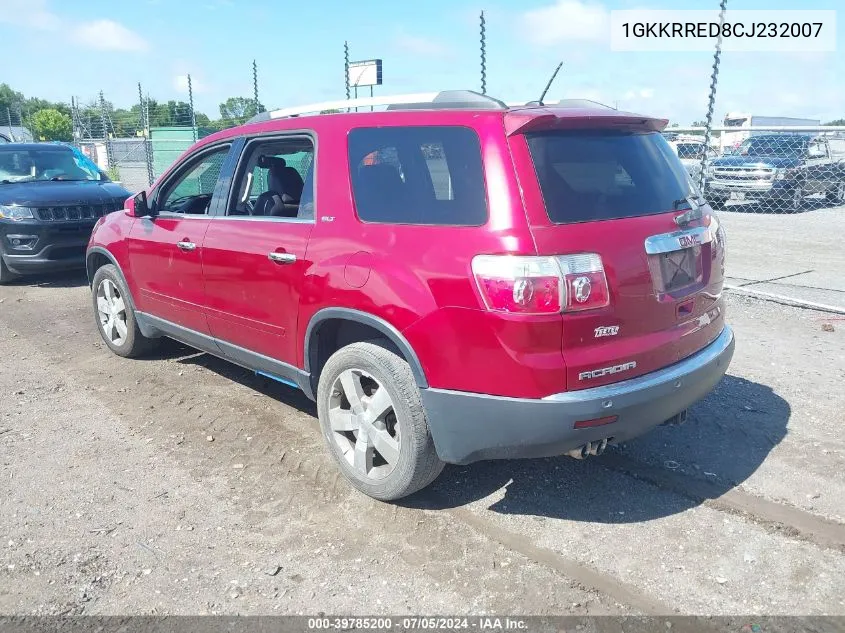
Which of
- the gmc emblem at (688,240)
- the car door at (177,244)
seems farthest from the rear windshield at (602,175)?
the car door at (177,244)

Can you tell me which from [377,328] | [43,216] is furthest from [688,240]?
[43,216]

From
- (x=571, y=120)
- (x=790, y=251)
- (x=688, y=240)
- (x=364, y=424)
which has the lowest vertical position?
(x=790, y=251)

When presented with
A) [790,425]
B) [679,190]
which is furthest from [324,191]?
[790,425]

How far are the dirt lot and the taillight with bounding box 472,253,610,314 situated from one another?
1130mm

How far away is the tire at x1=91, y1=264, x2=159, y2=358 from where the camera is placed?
547 centimetres

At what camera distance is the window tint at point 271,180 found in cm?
409

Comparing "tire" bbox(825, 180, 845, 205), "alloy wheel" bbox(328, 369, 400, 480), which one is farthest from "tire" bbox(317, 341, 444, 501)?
"tire" bbox(825, 180, 845, 205)

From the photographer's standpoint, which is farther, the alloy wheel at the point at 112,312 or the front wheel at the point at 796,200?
the front wheel at the point at 796,200

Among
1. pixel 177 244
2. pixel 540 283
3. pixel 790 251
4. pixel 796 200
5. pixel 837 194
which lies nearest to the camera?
pixel 540 283

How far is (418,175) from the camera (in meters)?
3.25

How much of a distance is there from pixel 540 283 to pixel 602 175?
730mm

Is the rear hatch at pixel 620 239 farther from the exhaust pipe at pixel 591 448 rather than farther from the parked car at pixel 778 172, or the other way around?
the parked car at pixel 778 172

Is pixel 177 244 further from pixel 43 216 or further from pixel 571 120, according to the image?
pixel 43 216

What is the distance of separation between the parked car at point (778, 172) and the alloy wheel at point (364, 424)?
41.3 feet
